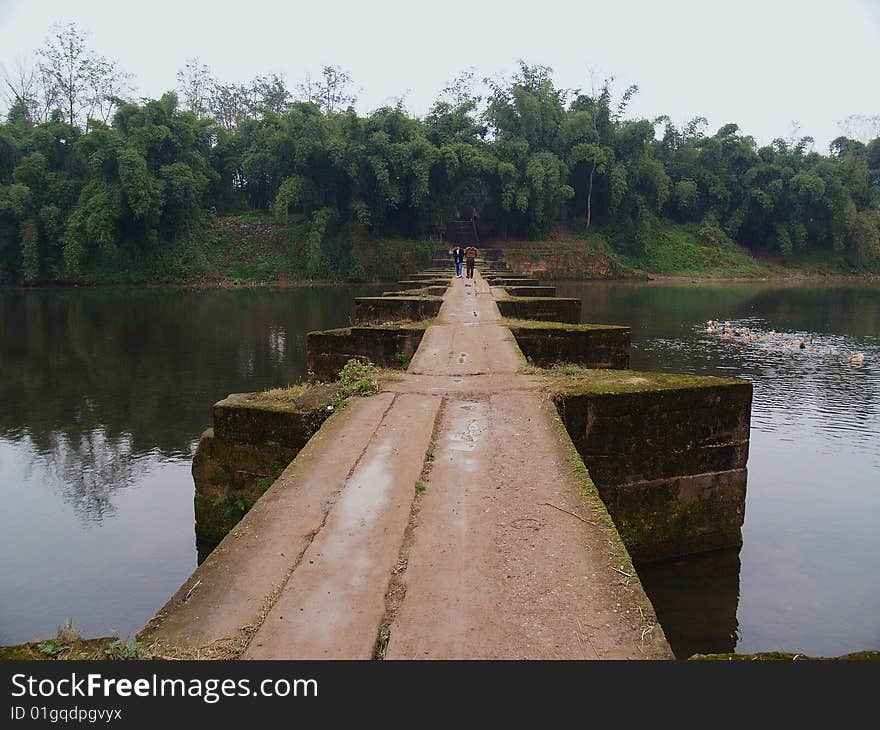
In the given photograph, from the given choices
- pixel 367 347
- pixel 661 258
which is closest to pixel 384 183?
pixel 661 258

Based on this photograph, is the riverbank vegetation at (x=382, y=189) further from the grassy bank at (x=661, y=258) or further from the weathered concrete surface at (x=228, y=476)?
the weathered concrete surface at (x=228, y=476)

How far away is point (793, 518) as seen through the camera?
6.93 m

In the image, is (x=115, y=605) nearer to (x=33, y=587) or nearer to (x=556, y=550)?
(x=33, y=587)

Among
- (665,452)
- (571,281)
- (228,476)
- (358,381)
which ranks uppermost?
(571,281)

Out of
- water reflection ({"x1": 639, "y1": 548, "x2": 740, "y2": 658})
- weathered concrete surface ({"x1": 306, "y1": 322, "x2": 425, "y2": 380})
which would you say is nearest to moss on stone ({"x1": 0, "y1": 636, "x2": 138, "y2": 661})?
water reflection ({"x1": 639, "y1": 548, "x2": 740, "y2": 658})

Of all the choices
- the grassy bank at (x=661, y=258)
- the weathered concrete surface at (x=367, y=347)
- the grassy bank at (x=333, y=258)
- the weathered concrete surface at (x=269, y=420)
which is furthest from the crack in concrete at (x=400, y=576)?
the grassy bank at (x=661, y=258)

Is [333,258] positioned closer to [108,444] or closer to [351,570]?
[108,444]

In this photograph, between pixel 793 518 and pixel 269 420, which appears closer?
pixel 269 420

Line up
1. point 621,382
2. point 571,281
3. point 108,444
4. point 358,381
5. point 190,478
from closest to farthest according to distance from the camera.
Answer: point 621,382
point 358,381
point 190,478
point 108,444
point 571,281

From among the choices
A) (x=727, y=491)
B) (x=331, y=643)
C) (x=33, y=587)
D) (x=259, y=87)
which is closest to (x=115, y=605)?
(x=33, y=587)

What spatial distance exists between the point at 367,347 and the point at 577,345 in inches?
107

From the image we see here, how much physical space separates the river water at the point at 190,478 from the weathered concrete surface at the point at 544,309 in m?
3.38

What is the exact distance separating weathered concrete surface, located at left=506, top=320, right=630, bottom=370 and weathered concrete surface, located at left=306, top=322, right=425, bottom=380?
1448 millimetres

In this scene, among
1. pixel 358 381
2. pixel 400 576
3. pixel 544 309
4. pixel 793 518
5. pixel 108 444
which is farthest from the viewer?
pixel 544 309
